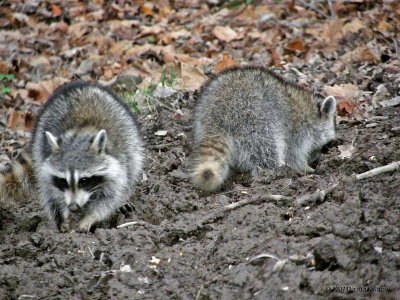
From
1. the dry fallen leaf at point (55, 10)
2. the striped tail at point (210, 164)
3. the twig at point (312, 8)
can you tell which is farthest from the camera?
the dry fallen leaf at point (55, 10)

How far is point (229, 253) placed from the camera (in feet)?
13.8

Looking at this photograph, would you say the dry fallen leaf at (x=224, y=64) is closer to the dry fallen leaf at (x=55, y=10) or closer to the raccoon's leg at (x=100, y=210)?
the raccoon's leg at (x=100, y=210)

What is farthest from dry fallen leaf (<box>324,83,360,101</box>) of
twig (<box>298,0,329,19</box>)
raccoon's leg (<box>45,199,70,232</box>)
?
twig (<box>298,0,329,19</box>)

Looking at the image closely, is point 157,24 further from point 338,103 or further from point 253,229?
point 253,229

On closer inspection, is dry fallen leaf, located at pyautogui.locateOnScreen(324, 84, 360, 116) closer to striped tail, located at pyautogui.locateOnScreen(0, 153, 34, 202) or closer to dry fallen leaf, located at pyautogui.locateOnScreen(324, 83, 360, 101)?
dry fallen leaf, located at pyautogui.locateOnScreen(324, 83, 360, 101)

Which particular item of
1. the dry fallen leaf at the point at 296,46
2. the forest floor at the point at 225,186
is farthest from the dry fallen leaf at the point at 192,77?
the dry fallen leaf at the point at 296,46

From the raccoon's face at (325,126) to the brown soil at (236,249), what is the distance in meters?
1.04

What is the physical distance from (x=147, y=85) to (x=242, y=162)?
2373 millimetres

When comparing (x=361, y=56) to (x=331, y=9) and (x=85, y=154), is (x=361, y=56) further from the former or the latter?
(x=85, y=154)

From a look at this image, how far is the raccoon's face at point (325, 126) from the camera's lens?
670 centimetres

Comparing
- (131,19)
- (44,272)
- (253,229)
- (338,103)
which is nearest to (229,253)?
(253,229)

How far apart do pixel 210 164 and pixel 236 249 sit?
1.79m

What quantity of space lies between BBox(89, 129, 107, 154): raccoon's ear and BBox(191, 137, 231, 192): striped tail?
85 cm

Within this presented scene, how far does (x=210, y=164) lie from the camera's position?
594 centimetres
